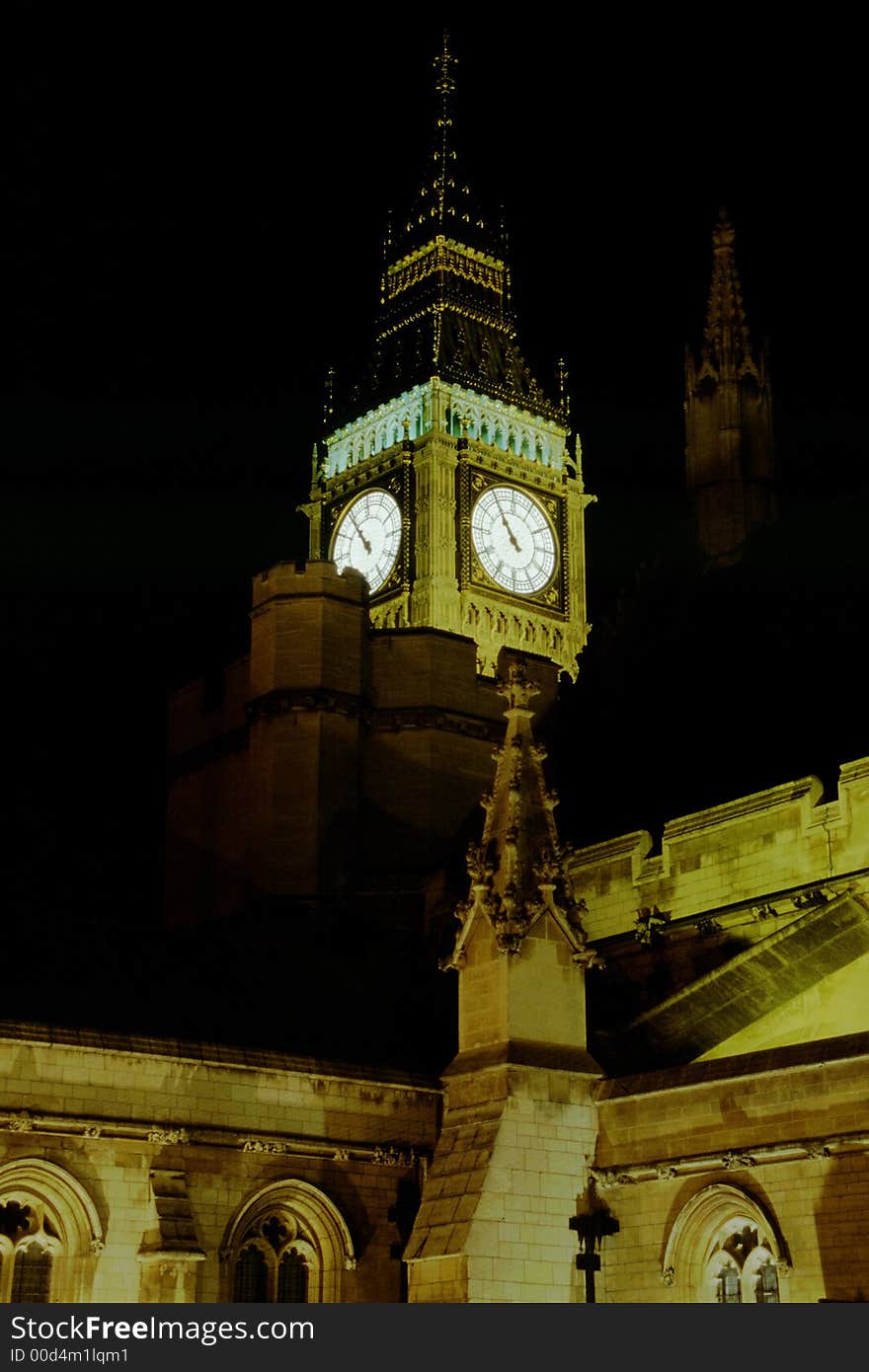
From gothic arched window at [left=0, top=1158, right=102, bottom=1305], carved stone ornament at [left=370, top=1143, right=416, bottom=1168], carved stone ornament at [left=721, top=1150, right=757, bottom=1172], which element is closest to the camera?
carved stone ornament at [left=721, top=1150, right=757, bottom=1172]

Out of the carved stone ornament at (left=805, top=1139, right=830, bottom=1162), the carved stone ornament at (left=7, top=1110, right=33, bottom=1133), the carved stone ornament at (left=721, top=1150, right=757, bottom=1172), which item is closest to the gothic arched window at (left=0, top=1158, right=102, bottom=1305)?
the carved stone ornament at (left=7, top=1110, right=33, bottom=1133)

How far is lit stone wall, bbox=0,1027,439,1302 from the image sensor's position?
91.0 feet

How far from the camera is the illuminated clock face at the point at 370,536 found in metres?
93.6

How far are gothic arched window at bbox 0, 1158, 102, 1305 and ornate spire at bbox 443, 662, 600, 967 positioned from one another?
5.94 meters

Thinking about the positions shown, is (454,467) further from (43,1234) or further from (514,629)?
(43,1234)

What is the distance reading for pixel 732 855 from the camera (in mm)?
35938

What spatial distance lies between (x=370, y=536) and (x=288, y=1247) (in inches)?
2673

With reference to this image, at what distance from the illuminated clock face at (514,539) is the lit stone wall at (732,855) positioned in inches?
2154

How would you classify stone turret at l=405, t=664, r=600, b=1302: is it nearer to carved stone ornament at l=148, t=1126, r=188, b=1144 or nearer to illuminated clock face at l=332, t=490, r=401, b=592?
carved stone ornament at l=148, t=1126, r=188, b=1144

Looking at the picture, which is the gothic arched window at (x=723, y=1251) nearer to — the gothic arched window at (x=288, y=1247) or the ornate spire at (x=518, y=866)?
the ornate spire at (x=518, y=866)

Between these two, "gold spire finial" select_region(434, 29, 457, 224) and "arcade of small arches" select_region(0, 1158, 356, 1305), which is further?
"gold spire finial" select_region(434, 29, 457, 224)

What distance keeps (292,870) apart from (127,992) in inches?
631

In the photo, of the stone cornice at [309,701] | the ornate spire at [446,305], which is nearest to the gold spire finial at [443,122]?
the ornate spire at [446,305]

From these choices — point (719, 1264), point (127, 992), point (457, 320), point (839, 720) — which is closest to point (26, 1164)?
point (127, 992)
